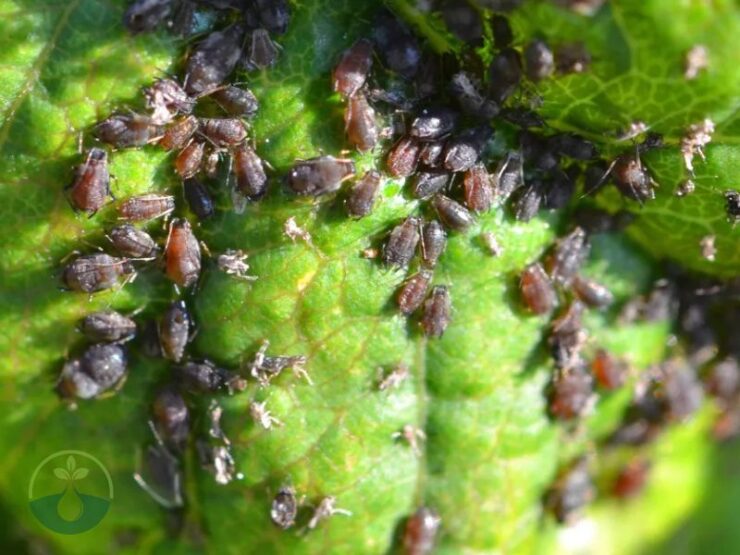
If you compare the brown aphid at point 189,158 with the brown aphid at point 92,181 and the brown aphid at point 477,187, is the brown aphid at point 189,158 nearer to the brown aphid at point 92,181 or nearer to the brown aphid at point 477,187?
the brown aphid at point 92,181

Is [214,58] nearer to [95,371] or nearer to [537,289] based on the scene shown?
[95,371]

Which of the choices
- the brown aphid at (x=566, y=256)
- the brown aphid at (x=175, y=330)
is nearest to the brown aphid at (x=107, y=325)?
the brown aphid at (x=175, y=330)

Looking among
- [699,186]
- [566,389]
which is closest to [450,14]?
[699,186]

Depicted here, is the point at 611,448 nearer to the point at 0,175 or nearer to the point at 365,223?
the point at 365,223

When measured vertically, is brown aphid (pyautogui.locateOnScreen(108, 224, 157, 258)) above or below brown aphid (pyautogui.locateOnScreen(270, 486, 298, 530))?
above

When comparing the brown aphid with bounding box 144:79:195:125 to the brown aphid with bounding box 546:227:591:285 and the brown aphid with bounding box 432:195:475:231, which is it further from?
the brown aphid with bounding box 546:227:591:285

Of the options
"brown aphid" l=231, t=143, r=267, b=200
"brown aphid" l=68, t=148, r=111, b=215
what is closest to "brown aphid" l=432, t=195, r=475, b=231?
"brown aphid" l=231, t=143, r=267, b=200
